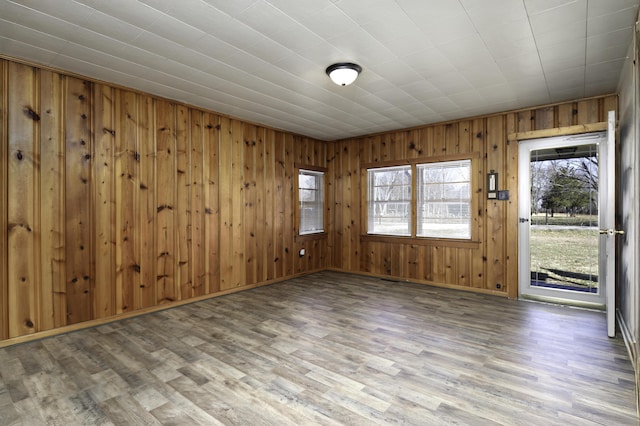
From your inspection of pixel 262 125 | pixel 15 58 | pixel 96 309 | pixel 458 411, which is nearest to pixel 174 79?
pixel 15 58

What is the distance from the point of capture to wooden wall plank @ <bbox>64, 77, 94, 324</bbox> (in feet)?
10.9

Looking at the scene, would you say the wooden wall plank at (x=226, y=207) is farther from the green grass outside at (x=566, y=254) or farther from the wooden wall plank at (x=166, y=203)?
the green grass outside at (x=566, y=254)

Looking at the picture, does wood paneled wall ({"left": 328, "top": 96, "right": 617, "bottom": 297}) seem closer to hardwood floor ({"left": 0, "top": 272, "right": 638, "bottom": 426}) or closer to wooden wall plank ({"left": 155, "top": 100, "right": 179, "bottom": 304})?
hardwood floor ({"left": 0, "top": 272, "right": 638, "bottom": 426})

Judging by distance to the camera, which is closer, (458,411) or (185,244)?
(458,411)

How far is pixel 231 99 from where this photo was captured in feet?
13.5

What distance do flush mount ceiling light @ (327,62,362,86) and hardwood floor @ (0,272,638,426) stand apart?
8.30 ft

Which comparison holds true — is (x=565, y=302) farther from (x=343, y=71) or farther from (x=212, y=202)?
(x=212, y=202)

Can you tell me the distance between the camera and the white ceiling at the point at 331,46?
229cm

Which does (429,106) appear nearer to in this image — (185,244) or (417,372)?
(417,372)

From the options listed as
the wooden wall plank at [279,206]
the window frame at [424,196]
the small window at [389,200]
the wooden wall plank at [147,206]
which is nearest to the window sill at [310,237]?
the wooden wall plank at [279,206]

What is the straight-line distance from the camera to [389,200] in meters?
5.99

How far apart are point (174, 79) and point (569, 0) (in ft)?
11.5

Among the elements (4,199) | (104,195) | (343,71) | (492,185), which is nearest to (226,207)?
(104,195)

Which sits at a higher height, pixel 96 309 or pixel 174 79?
pixel 174 79
